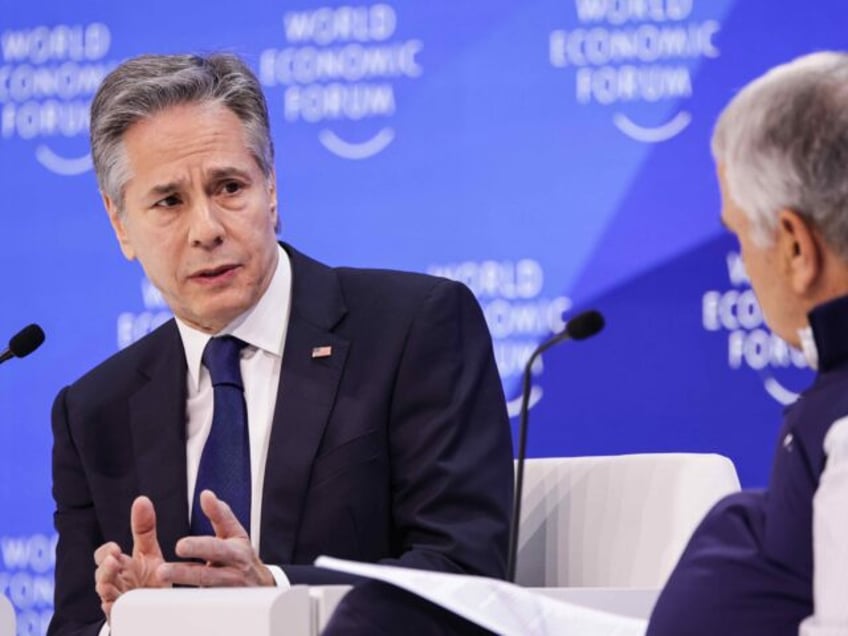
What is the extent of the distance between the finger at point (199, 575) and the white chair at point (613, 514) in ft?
2.28

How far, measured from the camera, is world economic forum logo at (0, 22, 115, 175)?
438cm

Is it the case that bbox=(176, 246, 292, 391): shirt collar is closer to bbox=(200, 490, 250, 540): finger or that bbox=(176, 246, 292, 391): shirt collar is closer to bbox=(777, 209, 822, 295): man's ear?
bbox=(200, 490, 250, 540): finger

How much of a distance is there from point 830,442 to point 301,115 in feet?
9.29

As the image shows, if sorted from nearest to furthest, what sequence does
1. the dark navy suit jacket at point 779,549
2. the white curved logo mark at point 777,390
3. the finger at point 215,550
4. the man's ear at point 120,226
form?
the dark navy suit jacket at point 779,549 → the finger at point 215,550 → the man's ear at point 120,226 → the white curved logo mark at point 777,390

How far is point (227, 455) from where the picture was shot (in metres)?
2.83

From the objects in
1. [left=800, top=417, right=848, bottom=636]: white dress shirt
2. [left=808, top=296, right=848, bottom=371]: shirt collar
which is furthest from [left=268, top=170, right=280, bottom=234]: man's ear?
[left=800, top=417, right=848, bottom=636]: white dress shirt

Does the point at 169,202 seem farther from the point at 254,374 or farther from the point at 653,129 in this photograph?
the point at 653,129

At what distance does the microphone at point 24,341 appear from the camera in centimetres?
283

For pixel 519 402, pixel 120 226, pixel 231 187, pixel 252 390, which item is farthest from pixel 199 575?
pixel 519 402

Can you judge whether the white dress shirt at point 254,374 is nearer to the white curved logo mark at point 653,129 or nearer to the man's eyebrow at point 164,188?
the man's eyebrow at point 164,188

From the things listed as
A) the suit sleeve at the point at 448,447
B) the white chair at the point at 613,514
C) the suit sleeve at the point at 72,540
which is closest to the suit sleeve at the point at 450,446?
the suit sleeve at the point at 448,447

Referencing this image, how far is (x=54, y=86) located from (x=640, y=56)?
1.63 metres

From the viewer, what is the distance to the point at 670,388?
3.81m

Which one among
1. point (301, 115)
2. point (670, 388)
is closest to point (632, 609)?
point (670, 388)
